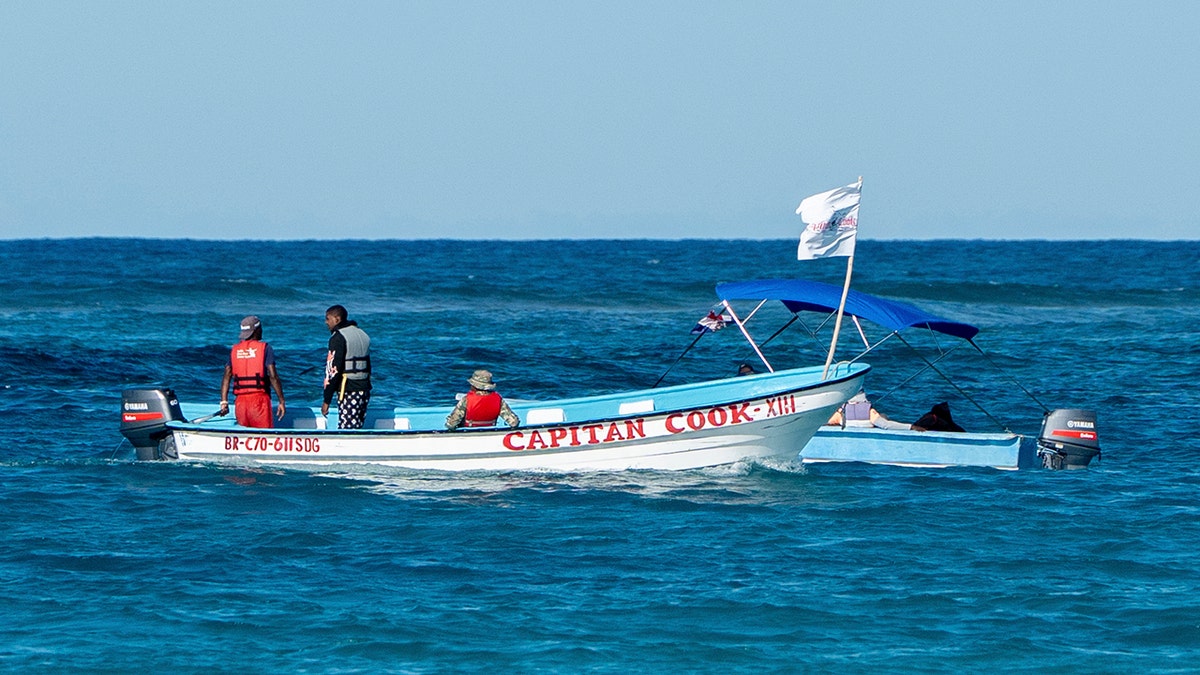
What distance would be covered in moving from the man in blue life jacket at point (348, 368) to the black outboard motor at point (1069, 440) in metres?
8.58

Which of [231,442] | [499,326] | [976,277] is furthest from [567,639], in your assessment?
[976,277]

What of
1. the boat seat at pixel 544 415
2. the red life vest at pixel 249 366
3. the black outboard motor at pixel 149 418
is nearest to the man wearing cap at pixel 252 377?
the red life vest at pixel 249 366

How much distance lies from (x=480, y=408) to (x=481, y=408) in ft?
0.04

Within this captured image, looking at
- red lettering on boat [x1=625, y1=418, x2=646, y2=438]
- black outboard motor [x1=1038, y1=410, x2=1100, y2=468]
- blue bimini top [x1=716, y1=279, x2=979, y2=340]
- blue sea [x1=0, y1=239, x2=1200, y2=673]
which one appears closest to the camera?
blue sea [x1=0, y1=239, x2=1200, y2=673]

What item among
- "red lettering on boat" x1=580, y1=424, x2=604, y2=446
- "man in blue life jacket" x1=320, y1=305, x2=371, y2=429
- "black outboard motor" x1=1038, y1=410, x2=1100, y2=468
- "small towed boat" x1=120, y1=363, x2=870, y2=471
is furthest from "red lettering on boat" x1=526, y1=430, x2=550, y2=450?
"black outboard motor" x1=1038, y1=410, x2=1100, y2=468

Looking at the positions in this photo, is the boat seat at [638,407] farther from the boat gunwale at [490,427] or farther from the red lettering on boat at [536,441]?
the red lettering on boat at [536,441]

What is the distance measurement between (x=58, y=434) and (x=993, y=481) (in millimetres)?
12825

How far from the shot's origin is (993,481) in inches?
661

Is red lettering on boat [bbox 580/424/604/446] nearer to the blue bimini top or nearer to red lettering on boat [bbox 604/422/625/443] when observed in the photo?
red lettering on boat [bbox 604/422/625/443]

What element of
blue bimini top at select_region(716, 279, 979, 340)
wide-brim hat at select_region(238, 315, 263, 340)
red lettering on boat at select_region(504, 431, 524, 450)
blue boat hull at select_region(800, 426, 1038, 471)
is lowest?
blue boat hull at select_region(800, 426, 1038, 471)

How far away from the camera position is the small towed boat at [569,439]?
1580 centimetres

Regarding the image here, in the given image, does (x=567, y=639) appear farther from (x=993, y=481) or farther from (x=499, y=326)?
(x=499, y=326)
